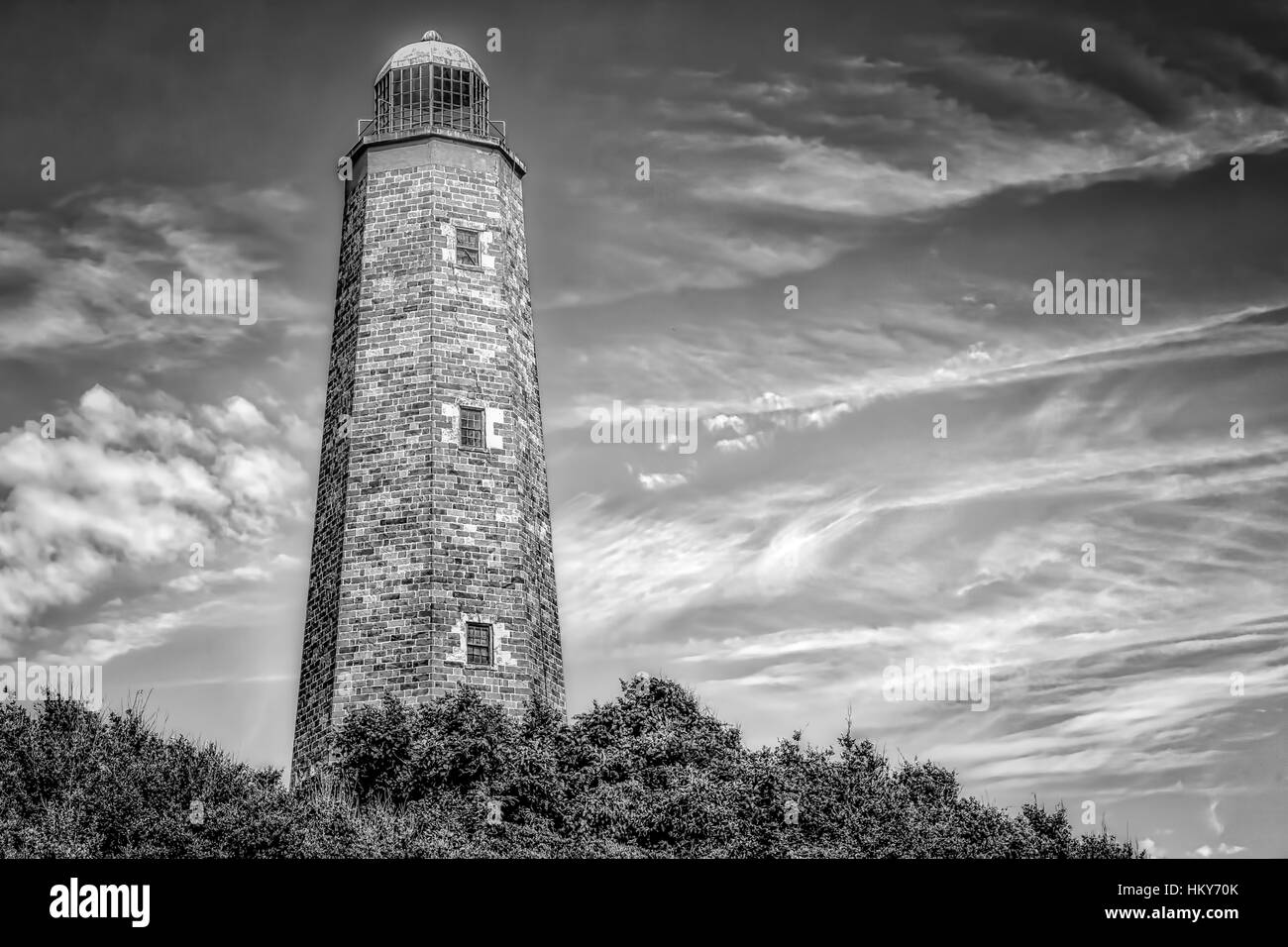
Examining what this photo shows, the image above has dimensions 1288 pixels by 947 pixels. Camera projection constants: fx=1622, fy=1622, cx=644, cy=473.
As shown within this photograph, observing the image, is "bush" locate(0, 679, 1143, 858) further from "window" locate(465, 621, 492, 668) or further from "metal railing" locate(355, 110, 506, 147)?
"metal railing" locate(355, 110, 506, 147)

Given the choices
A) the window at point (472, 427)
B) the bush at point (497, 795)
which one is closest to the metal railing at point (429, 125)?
the window at point (472, 427)

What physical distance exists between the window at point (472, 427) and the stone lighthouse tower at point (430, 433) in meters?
0.05

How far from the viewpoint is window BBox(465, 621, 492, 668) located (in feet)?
167

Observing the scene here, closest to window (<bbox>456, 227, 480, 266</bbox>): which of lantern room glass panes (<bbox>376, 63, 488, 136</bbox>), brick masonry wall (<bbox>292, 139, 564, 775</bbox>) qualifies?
brick masonry wall (<bbox>292, 139, 564, 775</bbox>)

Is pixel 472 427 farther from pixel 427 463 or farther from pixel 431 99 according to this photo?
pixel 431 99

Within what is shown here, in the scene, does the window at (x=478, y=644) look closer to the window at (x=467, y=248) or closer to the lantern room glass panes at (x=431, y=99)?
the window at (x=467, y=248)

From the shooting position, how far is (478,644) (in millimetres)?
51156

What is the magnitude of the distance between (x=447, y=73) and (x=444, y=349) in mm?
11169

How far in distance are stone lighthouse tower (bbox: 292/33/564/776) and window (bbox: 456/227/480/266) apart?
6 cm

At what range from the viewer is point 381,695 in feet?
166

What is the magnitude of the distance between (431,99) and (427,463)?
14.0 meters

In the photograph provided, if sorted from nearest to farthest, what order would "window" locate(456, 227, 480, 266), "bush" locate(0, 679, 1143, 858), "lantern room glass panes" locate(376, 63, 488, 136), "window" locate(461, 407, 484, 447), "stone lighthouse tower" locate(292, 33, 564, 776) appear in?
"bush" locate(0, 679, 1143, 858) < "stone lighthouse tower" locate(292, 33, 564, 776) < "window" locate(461, 407, 484, 447) < "window" locate(456, 227, 480, 266) < "lantern room glass panes" locate(376, 63, 488, 136)

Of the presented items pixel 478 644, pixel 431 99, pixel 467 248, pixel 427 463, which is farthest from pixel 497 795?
pixel 431 99
